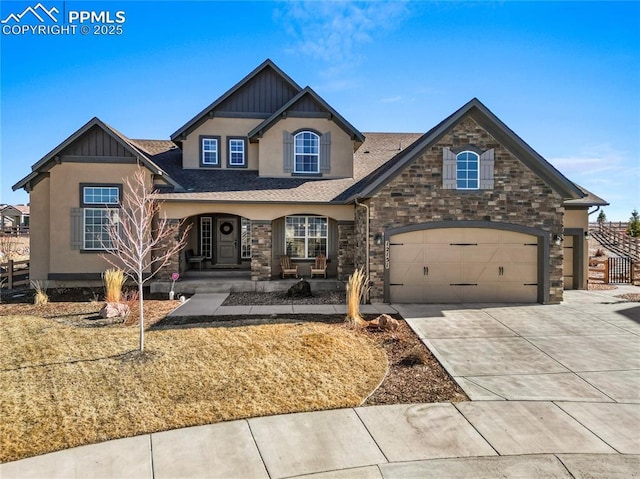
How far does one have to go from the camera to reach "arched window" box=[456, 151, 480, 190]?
38.5 feet

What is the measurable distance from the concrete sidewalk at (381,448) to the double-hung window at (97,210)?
1117cm

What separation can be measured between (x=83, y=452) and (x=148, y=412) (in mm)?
862

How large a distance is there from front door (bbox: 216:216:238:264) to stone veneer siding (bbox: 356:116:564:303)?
7876 millimetres

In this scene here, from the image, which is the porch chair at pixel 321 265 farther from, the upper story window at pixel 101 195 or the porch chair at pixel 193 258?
the upper story window at pixel 101 195

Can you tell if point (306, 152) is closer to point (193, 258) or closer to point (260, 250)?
point (260, 250)

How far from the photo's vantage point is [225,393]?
18.1ft

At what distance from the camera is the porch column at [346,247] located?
14.4 meters

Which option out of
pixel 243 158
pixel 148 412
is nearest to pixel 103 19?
pixel 243 158

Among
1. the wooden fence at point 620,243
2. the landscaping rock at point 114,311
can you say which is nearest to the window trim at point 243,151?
the landscaping rock at point 114,311

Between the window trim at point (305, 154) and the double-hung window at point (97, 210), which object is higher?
the window trim at point (305, 154)

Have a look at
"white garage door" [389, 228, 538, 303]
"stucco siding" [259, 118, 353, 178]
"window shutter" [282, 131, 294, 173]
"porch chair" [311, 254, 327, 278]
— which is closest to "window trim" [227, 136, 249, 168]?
"stucco siding" [259, 118, 353, 178]

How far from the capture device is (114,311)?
386 inches

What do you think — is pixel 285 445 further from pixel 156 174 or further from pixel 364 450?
pixel 156 174

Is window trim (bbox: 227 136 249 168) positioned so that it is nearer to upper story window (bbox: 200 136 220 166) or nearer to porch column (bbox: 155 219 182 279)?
upper story window (bbox: 200 136 220 166)
